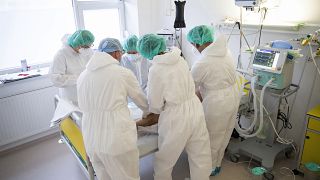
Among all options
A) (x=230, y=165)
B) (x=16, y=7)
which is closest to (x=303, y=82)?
(x=230, y=165)

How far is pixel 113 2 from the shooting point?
367 centimetres

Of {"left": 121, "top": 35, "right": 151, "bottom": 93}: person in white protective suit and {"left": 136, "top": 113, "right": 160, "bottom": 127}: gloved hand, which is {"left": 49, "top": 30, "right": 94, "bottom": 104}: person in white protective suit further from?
{"left": 136, "top": 113, "right": 160, "bottom": 127}: gloved hand

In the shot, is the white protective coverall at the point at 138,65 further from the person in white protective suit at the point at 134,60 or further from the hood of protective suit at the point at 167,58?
the hood of protective suit at the point at 167,58

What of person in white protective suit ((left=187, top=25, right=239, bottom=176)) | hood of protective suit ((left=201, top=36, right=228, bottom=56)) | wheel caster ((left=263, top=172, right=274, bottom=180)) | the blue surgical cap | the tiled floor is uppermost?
the blue surgical cap

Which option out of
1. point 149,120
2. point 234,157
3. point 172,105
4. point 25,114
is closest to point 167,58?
point 172,105

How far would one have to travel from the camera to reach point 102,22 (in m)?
3.68

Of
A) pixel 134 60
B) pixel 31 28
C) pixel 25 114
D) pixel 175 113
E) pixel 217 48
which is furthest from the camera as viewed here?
pixel 31 28

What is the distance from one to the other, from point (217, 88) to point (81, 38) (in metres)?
1.29

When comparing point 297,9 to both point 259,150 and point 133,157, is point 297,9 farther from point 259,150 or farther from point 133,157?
point 133,157

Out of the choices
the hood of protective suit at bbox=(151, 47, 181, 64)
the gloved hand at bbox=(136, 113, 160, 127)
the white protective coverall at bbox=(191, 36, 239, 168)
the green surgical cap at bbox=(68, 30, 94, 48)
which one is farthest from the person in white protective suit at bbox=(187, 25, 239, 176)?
the green surgical cap at bbox=(68, 30, 94, 48)

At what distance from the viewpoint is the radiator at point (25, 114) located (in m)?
2.68

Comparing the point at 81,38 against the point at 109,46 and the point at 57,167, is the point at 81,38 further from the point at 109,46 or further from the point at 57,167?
the point at 57,167

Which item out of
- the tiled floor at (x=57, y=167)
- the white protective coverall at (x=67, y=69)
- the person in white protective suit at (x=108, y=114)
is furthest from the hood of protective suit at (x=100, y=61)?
the tiled floor at (x=57, y=167)

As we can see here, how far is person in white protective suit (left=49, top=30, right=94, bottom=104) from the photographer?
231cm
